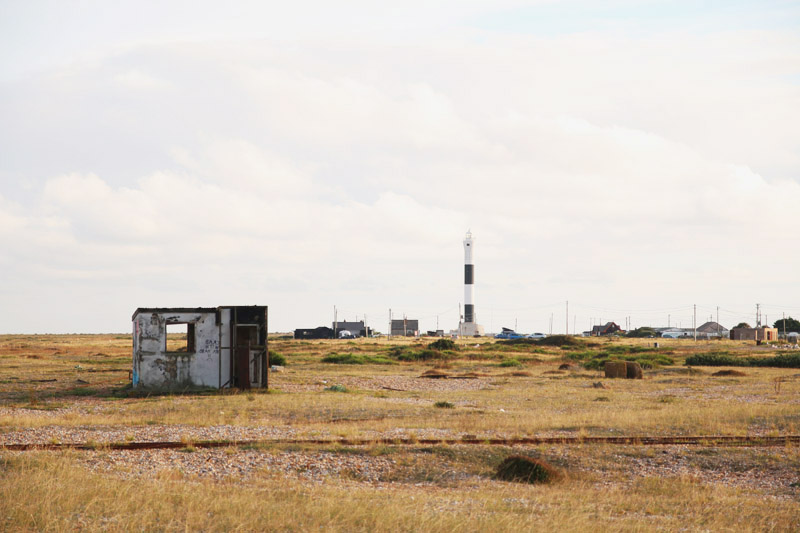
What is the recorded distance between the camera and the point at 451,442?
16641 millimetres

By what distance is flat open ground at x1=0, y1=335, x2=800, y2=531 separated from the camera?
9.91m

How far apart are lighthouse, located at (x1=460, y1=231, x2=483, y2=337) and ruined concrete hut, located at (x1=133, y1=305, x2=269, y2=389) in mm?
113390

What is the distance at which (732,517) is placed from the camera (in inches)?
428

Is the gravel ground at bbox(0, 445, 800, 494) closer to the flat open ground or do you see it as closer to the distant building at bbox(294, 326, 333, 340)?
the flat open ground

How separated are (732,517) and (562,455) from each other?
5.24 meters

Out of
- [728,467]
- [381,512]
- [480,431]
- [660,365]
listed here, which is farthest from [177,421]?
[660,365]

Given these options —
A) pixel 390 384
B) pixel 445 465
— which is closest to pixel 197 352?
pixel 390 384

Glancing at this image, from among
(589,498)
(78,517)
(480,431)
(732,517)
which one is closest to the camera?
(78,517)

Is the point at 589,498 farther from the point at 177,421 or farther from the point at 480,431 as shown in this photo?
the point at 177,421

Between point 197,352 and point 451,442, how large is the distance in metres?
15.3

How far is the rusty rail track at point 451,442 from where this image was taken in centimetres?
1515

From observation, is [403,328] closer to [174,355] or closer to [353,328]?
[353,328]

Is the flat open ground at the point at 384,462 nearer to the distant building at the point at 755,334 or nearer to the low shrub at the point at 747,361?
the low shrub at the point at 747,361

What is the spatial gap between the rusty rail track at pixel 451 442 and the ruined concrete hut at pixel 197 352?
13.1 m
